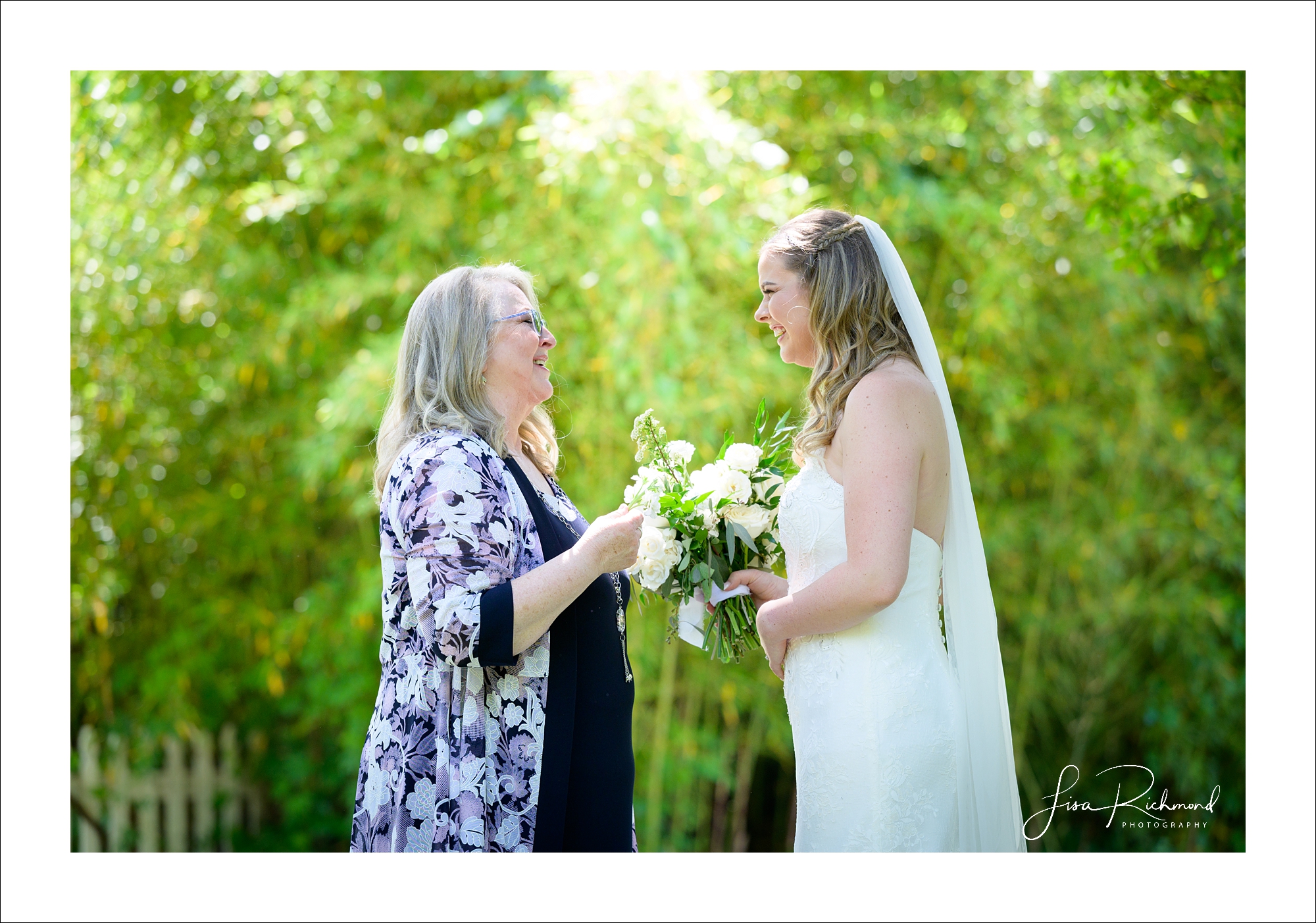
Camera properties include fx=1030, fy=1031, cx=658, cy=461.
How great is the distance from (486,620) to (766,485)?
0.66 metres

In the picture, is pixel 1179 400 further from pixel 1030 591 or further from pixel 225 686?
pixel 225 686

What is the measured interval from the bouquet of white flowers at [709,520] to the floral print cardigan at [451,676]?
0.79 feet

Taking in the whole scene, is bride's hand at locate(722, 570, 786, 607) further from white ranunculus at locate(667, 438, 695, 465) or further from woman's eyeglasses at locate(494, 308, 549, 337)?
woman's eyeglasses at locate(494, 308, 549, 337)

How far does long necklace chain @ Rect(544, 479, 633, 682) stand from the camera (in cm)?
213

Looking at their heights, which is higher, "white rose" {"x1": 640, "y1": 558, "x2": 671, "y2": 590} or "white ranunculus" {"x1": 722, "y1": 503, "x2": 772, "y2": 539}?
"white ranunculus" {"x1": 722, "y1": 503, "x2": 772, "y2": 539}

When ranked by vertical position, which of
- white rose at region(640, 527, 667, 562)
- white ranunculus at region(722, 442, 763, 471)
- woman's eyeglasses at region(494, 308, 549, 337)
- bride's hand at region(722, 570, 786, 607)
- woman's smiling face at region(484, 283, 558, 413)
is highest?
woman's eyeglasses at region(494, 308, 549, 337)

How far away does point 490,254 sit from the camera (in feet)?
12.7

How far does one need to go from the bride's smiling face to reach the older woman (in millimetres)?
474

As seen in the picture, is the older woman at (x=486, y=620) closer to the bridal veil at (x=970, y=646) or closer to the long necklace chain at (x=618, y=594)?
the long necklace chain at (x=618, y=594)

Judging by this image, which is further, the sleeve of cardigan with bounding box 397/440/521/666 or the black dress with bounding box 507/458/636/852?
the black dress with bounding box 507/458/636/852

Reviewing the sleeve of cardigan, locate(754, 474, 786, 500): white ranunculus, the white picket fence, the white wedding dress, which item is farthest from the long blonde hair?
the white picket fence

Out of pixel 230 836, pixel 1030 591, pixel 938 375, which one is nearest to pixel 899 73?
pixel 1030 591

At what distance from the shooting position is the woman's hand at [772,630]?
201cm

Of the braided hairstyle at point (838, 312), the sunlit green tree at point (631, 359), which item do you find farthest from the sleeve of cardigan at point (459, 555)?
the sunlit green tree at point (631, 359)
